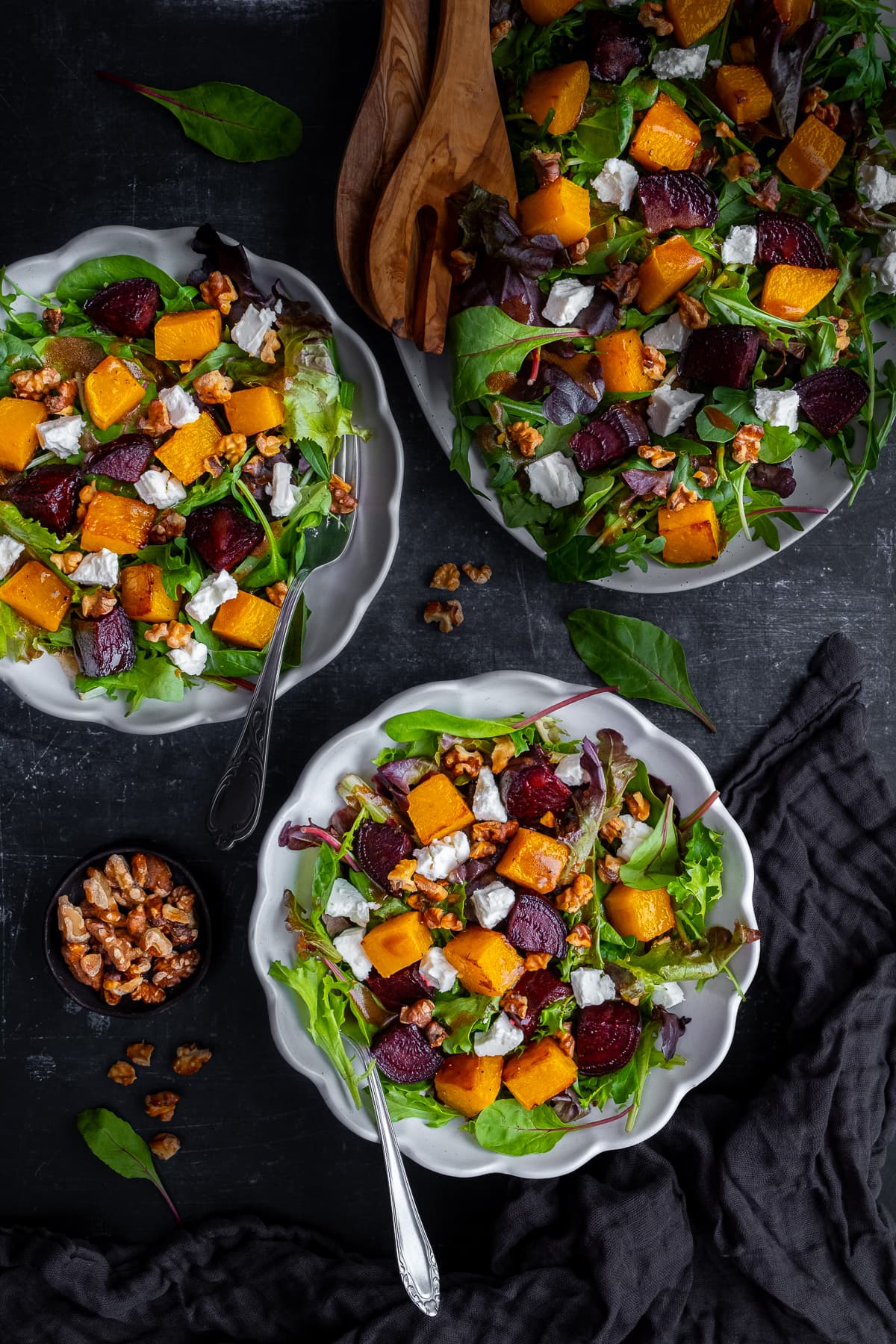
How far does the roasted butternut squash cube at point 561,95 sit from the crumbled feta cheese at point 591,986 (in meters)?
1.63

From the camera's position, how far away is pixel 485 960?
1.88 metres

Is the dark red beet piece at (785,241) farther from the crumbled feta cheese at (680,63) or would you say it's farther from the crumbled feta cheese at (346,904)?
the crumbled feta cheese at (346,904)

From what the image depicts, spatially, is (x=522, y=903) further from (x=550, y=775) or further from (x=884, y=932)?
(x=884, y=932)

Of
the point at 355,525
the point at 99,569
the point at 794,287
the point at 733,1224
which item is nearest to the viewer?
the point at 99,569

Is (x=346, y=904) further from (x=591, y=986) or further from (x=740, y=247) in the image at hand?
(x=740, y=247)

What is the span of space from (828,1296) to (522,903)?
121cm

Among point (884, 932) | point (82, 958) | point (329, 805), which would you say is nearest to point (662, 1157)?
point (884, 932)

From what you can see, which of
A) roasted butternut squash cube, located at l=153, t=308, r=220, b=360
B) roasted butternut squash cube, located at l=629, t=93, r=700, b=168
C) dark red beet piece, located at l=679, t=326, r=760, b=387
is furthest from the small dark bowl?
roasted butternut squash cube, located at l=629, t=93, r=700, b=168

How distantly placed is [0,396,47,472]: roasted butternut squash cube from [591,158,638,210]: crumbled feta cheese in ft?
3.75

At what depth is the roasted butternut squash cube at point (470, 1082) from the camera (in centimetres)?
190

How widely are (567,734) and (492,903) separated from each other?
1.26ft

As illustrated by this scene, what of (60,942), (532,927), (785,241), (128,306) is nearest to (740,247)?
(785,241)

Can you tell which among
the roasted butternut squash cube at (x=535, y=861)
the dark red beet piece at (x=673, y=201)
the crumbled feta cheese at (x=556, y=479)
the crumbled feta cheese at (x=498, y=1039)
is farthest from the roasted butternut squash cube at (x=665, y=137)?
the crumbled feta cheese at (x=498, y=1039)

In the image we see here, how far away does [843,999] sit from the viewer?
2.21 metres
